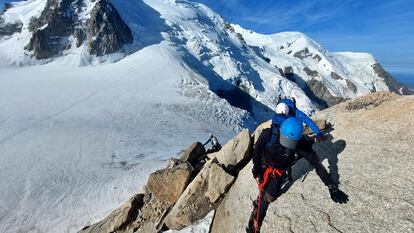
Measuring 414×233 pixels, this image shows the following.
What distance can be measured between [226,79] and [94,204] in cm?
7764

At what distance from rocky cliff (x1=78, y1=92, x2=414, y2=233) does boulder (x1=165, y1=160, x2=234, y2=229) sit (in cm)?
3

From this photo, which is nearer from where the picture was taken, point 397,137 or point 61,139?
point 397,137

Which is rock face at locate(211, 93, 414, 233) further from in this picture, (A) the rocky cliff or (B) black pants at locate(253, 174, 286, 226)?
(B) black pants at locate(253, 174, 286, 226)

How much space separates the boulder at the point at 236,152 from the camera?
12109 millimetres

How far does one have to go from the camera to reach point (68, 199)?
29469 mm

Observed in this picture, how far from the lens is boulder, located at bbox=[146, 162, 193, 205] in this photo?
13.0 meters

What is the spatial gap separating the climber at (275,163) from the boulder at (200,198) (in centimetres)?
272

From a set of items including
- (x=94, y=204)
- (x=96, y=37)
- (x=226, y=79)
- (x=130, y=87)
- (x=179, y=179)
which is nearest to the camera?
(x=179, y=179)

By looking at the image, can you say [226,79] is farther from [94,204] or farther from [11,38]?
[94,204]

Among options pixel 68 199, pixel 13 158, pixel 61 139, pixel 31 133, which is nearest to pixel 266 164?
pixel 68 199

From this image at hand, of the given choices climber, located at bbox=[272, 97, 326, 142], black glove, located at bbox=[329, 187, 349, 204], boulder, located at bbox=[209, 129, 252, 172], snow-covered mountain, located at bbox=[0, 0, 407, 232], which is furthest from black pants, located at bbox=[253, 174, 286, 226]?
snow-covered mountain, located at bbox=[0, 0, 407, 232]

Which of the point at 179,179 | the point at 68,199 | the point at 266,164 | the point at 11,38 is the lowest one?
the point at 11,38

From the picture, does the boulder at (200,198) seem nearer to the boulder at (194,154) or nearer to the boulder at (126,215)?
the boulder at (126,215)

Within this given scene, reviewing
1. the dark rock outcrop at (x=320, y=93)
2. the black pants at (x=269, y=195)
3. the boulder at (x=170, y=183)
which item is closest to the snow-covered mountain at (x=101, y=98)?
the boulder at (x=170, y=183)
